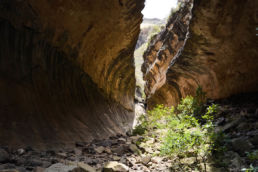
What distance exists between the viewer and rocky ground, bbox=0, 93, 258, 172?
10.7 feet

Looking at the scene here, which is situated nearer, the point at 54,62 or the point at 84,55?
the point at 54,62

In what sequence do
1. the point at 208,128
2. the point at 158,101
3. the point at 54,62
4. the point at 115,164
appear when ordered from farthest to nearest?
the point at 158,101, the point at 54,62, the point at 208,128, the point at 115,164

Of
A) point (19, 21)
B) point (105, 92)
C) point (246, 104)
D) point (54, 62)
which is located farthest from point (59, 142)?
point (246, 104)

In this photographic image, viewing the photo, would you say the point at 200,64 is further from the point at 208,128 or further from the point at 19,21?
the point at 19,21

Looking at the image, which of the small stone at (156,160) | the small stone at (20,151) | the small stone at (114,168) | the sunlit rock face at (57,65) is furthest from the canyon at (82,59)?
the small stone at (156,160)

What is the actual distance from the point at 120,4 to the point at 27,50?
12.9 ft

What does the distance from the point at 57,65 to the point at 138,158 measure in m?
4.21

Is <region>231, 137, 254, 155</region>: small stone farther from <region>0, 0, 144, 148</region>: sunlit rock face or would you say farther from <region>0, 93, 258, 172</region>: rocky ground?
<region>0, 0, 144, 148</region>: sunlit rock face

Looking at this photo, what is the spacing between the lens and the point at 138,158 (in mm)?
4793

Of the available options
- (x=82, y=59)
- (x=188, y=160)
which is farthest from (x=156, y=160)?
(x=82, y=59)

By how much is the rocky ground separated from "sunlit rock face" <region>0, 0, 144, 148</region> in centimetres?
68

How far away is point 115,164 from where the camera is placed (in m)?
3.51

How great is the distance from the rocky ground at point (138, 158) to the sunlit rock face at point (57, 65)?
68 cm

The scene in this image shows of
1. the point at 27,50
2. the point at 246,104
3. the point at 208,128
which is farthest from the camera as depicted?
the point at 246,104
